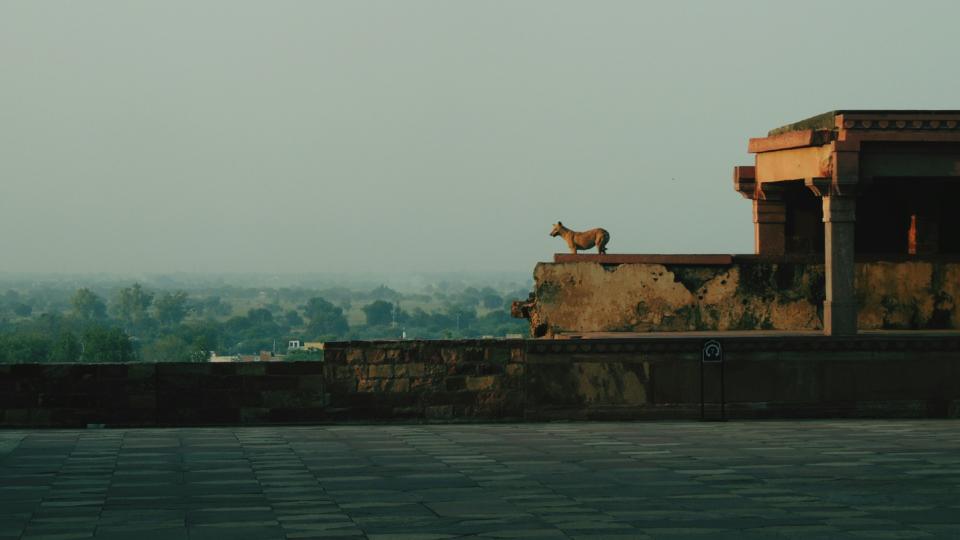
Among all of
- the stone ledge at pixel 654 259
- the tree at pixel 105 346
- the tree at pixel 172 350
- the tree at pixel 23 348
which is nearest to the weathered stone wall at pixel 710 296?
the stone ledge at pixel 654 259

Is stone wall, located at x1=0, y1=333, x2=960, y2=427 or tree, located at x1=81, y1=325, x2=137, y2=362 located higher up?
stone wall, located at x1=0, y1=333, x2=960, y2=427

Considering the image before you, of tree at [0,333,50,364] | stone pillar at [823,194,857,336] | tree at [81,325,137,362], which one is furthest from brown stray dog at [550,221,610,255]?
tree at [0,333,50,364]

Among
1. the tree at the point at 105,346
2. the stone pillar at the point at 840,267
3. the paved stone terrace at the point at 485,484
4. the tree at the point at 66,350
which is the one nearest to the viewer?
the paved stone terrace at the point at 485,484

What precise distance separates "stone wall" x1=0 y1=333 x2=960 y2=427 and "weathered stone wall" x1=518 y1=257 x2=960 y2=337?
8.37ft

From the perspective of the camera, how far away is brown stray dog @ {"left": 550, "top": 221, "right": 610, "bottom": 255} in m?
22.5

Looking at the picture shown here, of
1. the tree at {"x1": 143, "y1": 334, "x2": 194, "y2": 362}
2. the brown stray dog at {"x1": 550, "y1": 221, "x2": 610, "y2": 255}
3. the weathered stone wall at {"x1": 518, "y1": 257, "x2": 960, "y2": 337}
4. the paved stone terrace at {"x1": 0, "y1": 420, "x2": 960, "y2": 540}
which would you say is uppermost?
the brown stray dog at {"x1": 550, "y1": 221, "x2": 610, "y2": 255}

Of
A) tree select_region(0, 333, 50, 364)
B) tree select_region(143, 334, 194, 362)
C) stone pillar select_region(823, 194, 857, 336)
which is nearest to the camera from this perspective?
stone pillar select_region(823, 194, 857, 336)

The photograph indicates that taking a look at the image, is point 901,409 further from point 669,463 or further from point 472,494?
point 472,494

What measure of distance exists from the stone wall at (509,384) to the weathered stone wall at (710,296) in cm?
255

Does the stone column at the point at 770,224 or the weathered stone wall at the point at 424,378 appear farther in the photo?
the stone column at the point at 770,224

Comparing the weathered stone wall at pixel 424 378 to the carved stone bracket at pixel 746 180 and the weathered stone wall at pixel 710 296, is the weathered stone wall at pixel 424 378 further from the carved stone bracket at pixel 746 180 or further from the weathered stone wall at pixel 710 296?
the carved stone bracket at pixel 746 180

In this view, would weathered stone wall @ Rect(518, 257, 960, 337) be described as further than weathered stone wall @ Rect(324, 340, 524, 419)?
Yes

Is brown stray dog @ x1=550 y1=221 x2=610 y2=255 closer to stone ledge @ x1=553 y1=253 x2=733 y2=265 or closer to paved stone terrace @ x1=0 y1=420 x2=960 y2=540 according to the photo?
stone ledge @ x1=553 y1=253 x2=733 y2=265

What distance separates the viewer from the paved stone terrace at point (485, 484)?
26.6 ft
